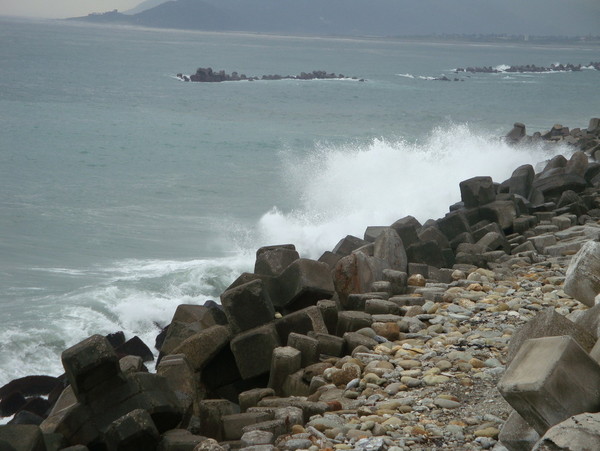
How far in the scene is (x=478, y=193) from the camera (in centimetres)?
1174

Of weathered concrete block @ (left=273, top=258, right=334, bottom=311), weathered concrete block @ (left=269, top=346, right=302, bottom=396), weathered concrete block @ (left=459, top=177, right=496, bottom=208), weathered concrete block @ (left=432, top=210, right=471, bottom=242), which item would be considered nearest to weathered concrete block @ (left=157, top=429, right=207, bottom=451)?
weathered concrete block @ (left=269, top=346, right=302, bottom=396)

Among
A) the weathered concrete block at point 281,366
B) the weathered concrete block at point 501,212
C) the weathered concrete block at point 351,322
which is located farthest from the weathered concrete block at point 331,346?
the weathered concrete block at point 501,212

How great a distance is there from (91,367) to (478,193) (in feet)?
24.8

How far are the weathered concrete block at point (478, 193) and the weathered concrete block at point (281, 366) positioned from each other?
20.0ft

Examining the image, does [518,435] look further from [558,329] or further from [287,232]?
[287,232]

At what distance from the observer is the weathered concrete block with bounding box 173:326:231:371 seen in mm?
6711

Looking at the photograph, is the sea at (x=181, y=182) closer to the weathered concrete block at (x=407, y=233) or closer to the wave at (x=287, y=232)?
the wave at (x=287, y=232)

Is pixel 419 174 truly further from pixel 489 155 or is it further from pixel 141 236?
pixel 141 236

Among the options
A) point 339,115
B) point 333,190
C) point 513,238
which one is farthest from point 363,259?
point 339,115

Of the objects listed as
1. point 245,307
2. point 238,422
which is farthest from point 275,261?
point 238,422

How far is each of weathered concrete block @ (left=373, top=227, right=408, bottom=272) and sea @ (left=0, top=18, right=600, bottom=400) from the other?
2630mm

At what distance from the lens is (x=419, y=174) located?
18266mm

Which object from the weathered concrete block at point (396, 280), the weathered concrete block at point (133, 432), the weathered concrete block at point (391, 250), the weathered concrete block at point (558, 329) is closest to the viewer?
the weathered concrete block at point (558, 329)

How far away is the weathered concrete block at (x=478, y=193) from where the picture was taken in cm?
1172
